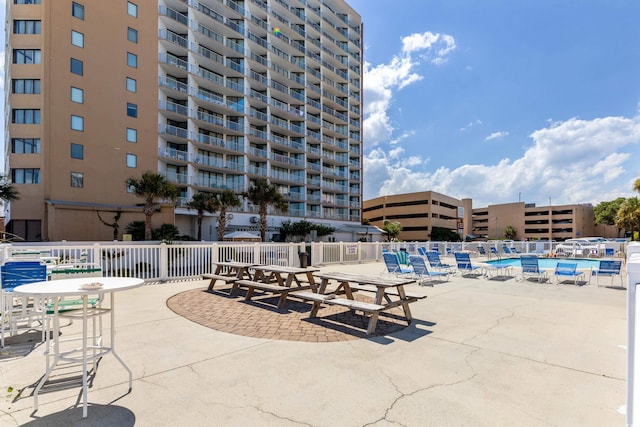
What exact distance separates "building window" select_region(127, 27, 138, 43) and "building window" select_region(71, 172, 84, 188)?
14543mm

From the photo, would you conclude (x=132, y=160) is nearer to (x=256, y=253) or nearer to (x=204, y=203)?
(x=204, y=203)

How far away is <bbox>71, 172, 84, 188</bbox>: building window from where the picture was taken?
28.4m

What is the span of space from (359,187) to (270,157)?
20.5 m

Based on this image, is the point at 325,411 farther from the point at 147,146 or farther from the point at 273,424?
the point at 147,146

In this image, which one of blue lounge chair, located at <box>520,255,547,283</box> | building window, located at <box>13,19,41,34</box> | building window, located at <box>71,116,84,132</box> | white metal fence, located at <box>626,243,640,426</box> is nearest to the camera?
white metal fence, located at <box>626,243,640,426</box>

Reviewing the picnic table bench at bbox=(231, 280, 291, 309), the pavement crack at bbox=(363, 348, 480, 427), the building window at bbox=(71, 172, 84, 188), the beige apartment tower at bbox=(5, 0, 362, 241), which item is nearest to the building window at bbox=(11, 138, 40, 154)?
the beige apartment tower at bbox=(5, 0, 362, 241)

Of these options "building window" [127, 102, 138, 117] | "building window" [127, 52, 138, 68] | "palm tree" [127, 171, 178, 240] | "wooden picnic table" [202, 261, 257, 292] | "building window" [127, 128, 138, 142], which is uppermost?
"building window" [127, 52, 138, 68]

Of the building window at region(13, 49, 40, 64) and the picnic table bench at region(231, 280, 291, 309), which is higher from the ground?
the building window at region(13, 49, 40, 64)

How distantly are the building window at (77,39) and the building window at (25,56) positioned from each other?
290 centimetres

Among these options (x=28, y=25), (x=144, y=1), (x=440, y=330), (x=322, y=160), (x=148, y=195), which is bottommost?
(x=440, y=330)

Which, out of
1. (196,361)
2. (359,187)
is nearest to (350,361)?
(196,361)

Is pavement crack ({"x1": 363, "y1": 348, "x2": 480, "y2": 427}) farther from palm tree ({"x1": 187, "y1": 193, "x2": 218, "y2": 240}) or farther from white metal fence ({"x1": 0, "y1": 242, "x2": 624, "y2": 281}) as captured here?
palm tree ({"x1": 187, "y1": 193, "x2": 218, "y2": 240})

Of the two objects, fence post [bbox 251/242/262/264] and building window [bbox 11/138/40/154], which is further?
building window [bbox 11/138/40/154]

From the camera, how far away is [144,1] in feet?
109
